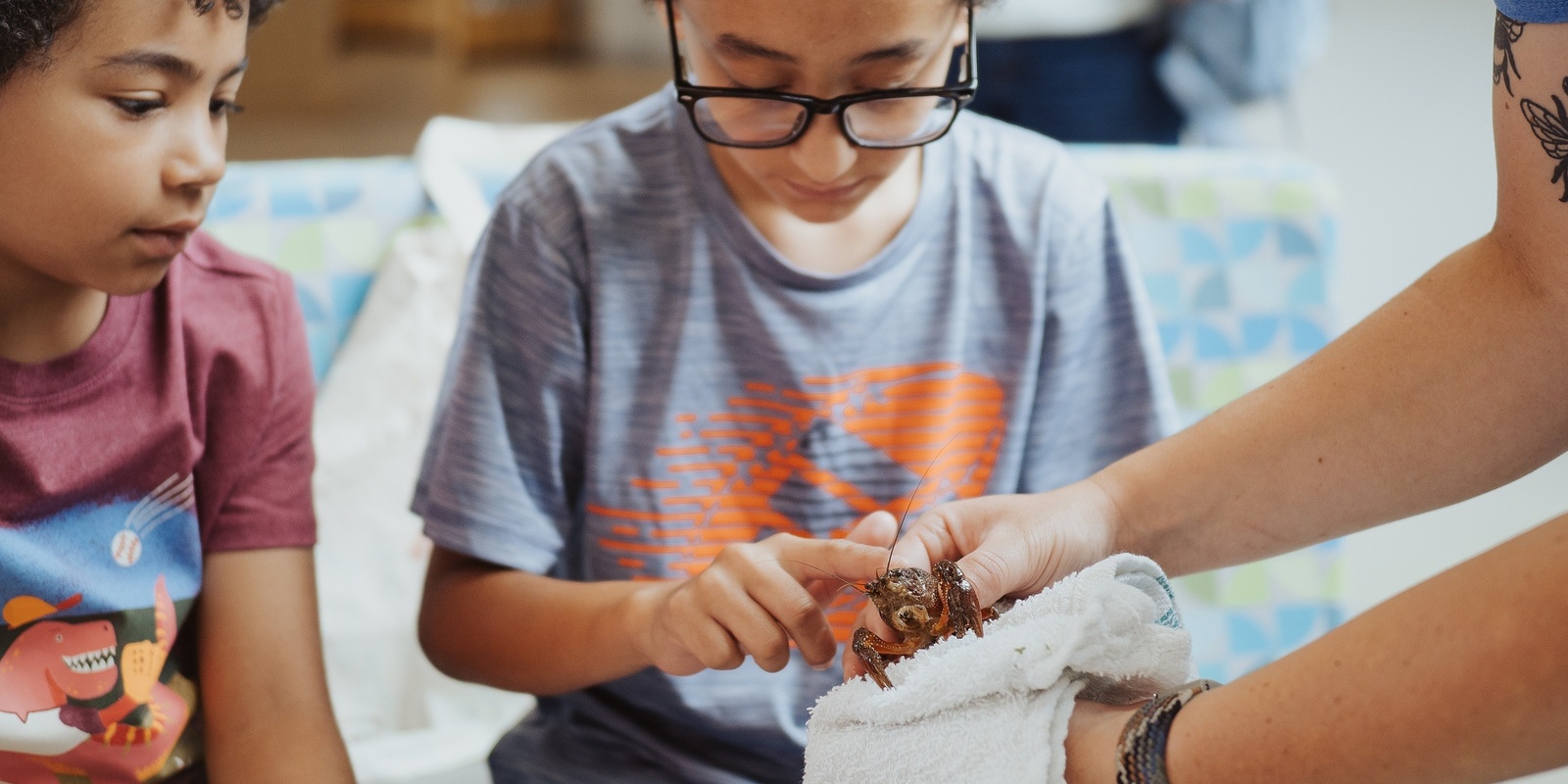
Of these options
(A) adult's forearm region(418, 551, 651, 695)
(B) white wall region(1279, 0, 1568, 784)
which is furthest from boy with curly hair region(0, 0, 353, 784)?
(B) white wall region(1279, 0, 1568, 784)

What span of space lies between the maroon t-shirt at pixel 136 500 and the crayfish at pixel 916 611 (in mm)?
574

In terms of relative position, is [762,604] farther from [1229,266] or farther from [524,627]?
[1229,266]

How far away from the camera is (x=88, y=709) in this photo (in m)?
A: 1.05

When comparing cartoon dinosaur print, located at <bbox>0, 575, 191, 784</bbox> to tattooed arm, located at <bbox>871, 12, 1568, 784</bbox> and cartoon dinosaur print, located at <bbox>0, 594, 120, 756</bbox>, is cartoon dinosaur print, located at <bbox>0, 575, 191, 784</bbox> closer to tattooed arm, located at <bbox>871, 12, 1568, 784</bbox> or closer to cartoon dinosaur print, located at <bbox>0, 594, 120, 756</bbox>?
cartoon dinosaur print, located at <bbox>0, 594, 120, 756</bbox>

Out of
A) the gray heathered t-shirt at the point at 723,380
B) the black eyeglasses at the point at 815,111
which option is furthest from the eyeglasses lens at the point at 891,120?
the gray heathered t-shirt at the point at 723,380

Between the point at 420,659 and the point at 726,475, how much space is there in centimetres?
60

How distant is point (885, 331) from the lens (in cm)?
123

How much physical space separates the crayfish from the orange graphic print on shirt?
366 millimetres

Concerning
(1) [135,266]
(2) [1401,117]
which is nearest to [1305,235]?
(1) [135,266]

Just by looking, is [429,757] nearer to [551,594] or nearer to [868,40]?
[551,594]

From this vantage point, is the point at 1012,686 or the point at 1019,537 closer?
the point at 1012,686

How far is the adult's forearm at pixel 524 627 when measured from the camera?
109cm

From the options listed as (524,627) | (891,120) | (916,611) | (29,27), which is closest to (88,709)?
(524,627)

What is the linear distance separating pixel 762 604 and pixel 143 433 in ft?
1.71
